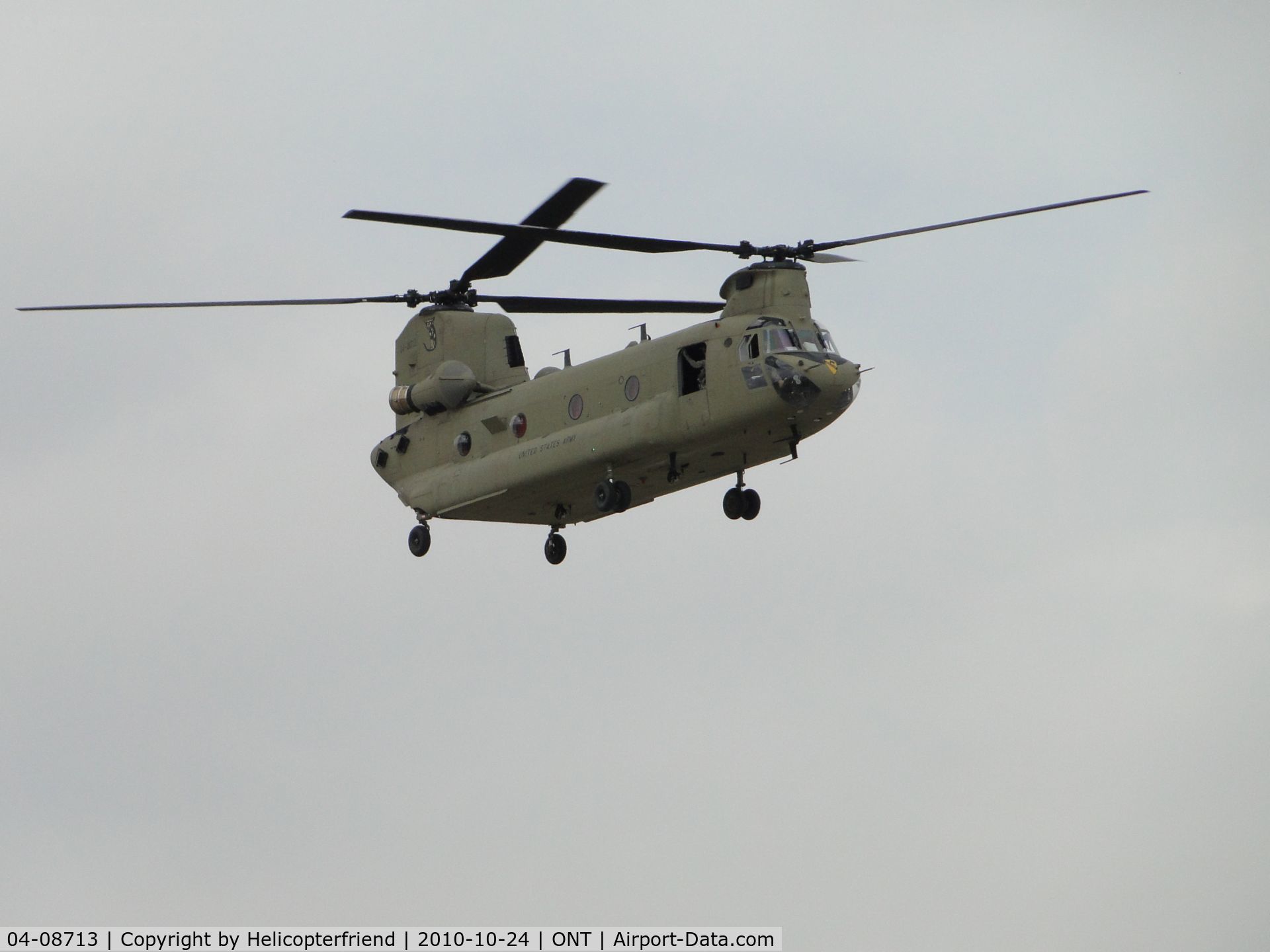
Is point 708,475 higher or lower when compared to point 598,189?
lower

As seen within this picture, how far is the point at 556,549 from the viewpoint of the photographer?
4606 centimetres

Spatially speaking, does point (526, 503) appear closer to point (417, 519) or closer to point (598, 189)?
point (417, 519)

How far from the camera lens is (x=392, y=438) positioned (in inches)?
1949

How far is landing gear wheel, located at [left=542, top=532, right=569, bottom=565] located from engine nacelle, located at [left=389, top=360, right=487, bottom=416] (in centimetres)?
392

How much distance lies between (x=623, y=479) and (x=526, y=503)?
9.49ft

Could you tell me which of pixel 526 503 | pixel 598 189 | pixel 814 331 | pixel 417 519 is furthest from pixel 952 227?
pixel 417 519

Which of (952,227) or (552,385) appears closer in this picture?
(952,227)

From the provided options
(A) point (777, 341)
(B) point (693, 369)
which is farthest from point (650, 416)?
(A) point (777, 341)

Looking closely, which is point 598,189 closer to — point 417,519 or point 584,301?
point 584,301

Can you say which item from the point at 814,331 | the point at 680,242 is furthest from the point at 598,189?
the point at 814,331

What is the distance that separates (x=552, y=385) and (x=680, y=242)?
5085 mm

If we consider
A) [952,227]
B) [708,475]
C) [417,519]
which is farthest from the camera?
[417,519]

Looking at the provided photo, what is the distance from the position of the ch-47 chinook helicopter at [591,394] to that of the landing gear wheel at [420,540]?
42 mm

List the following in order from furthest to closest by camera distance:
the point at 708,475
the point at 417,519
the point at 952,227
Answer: the point at 417,519
the point at 708,475
the point at 952,227
